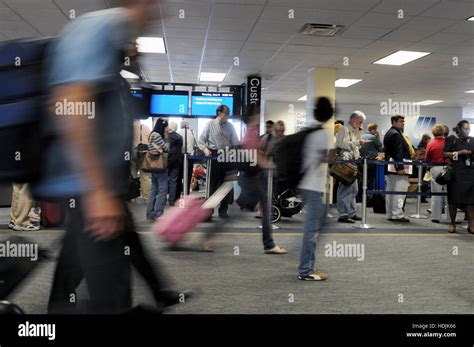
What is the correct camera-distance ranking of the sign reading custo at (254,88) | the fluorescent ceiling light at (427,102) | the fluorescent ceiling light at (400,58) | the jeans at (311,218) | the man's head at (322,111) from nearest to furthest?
the jeans at (311,218) → the man's head at (322,111) → the fluorescent ceiling light at (400,58) → the sign reading custo at (254,88) → the fluorescent ceiling light at (427,102)

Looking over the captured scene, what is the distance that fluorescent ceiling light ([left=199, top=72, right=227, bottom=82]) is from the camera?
431 inches

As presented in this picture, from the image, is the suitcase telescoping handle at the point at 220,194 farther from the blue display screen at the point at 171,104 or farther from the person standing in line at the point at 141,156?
the blue display screen at the point at 171,104

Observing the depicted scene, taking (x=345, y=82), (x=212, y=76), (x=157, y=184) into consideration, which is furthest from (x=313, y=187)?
(x=345, y=82)

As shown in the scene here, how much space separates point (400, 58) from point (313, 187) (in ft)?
21.8

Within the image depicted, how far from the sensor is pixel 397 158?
6.48 meters

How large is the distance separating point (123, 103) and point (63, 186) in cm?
28

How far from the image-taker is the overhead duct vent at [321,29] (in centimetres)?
659

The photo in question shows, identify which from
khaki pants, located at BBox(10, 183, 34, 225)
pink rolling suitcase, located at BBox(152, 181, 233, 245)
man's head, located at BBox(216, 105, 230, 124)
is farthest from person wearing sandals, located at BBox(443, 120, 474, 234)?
khaki pants, located at BBox(10, 183, 34, 225)

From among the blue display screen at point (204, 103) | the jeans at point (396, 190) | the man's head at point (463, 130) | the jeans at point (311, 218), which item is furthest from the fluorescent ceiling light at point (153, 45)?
the jeans at point (311, 218)

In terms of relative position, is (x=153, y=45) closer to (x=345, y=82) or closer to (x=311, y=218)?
(x=345, y=82)

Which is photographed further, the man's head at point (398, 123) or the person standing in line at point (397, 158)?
the man's head at point (398, 123)

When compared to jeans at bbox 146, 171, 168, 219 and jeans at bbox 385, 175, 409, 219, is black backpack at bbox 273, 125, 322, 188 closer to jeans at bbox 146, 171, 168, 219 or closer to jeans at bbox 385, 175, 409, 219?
jeans at bbox 146, 171, 168, 219

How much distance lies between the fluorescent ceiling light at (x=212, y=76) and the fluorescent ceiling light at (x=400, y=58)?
385cm
